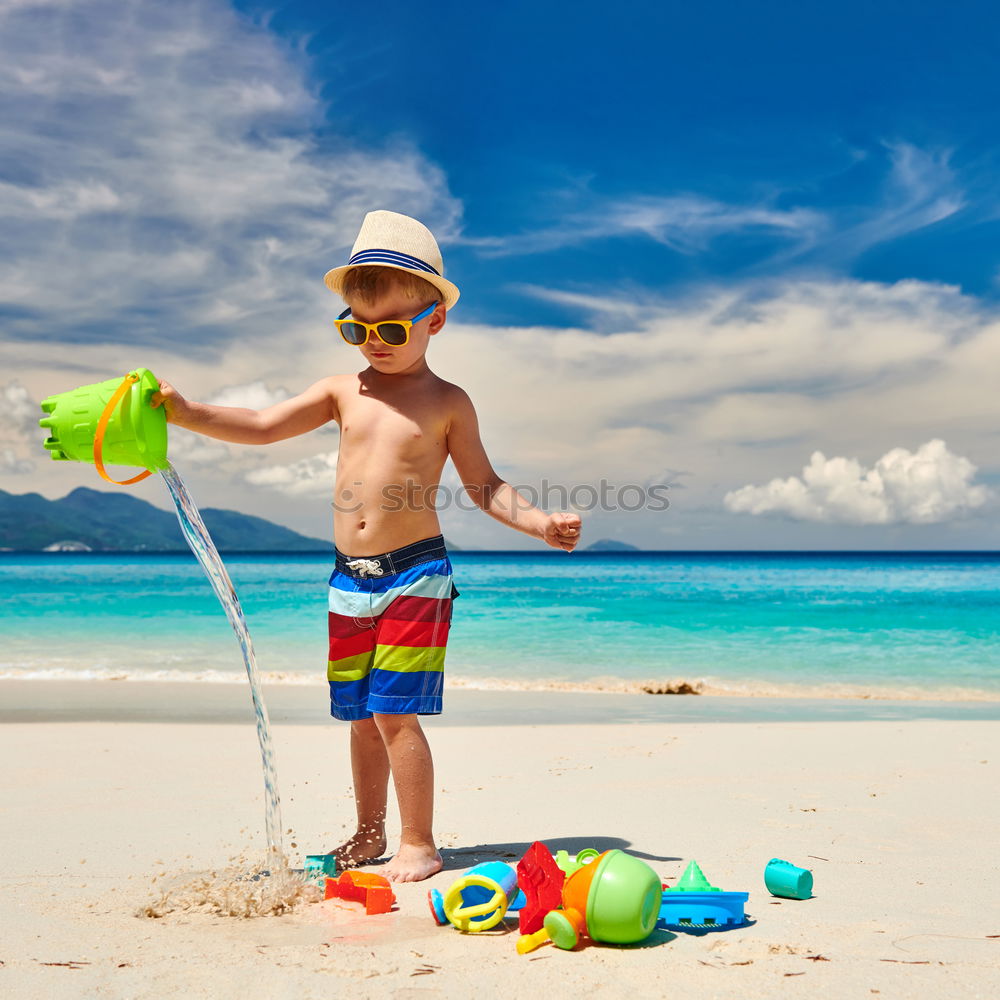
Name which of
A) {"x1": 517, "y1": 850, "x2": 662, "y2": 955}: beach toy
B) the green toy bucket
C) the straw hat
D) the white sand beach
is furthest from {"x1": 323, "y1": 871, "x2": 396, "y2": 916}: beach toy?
the straw hat

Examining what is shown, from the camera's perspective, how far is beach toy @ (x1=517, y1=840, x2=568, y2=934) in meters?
2.25

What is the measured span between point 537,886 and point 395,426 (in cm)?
152

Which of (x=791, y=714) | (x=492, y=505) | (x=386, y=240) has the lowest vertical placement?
(x=791, y=714)

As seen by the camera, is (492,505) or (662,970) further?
(492,505)

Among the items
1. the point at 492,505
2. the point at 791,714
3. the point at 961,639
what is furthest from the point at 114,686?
the point at 961,639

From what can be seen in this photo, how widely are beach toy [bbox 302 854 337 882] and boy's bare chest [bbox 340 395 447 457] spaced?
1.33 metres

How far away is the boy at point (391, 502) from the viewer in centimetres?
289

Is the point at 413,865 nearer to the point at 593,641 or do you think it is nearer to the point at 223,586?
the point at 223,586

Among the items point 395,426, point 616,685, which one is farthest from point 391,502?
point 616,685

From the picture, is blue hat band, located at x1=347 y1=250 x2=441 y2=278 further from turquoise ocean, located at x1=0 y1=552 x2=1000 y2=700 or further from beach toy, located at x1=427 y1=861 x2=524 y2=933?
turquoise ocean, located at x1=0 y1=552 x2=1000 y2=700

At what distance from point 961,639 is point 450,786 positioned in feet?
43.7

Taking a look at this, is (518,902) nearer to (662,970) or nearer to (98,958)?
(662,970)

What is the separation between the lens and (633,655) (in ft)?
41.2

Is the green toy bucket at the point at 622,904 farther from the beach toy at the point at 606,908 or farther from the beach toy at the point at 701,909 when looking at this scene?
the beach toy at the point at 701,909
